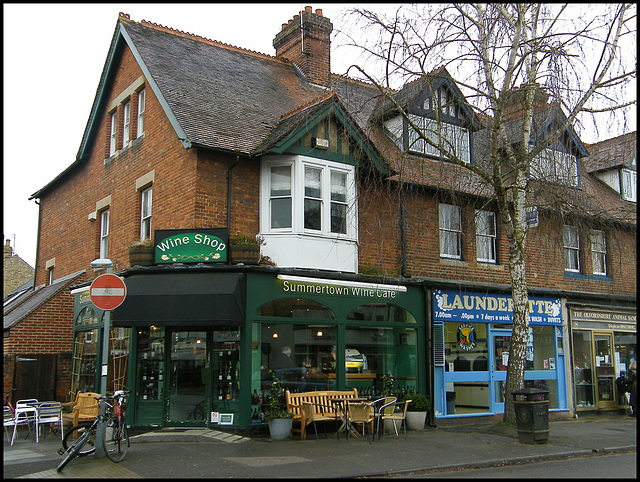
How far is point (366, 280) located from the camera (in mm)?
14977

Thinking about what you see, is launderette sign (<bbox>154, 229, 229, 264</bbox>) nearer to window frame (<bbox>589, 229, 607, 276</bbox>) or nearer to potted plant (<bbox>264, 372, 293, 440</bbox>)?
potted plant (<bbox>264, 372, 293, 440</bbox>)

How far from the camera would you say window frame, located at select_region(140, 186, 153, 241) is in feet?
52.5

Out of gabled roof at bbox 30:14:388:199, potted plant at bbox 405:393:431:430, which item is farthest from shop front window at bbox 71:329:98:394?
potted plant at bbox 405:393:431:430

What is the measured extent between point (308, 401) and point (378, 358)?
2.56m

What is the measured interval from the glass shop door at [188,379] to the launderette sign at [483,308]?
5.92m

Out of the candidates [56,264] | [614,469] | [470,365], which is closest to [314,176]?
[470,365]

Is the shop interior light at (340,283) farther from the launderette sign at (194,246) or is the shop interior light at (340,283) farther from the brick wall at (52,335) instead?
the brick wall at (52,335)

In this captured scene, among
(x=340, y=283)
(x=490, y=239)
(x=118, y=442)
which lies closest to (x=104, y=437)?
(x=118, y=442)

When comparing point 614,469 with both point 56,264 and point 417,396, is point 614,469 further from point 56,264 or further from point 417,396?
point 56,264

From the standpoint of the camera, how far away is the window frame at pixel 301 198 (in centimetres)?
1436

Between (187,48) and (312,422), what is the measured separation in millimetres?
11058

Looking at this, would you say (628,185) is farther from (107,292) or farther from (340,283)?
(107,292)

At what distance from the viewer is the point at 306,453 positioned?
11.2m

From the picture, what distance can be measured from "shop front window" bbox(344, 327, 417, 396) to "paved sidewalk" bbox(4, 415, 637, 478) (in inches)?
57.7
